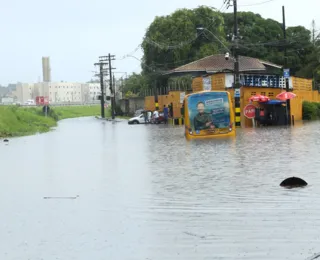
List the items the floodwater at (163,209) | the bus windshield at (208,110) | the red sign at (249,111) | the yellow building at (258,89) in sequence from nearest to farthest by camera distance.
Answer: the floodwater at (163,209) → the bus windshield at (208,110) → the red sign at (249,111) → the yellow building at (258,89)

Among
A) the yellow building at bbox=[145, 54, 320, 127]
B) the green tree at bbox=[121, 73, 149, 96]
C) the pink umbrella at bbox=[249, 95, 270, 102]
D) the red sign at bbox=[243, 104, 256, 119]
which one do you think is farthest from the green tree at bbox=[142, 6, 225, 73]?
the red sign at bbox=[243, 104, 256, 119]

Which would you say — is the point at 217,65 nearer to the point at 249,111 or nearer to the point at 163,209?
the point at 249,111

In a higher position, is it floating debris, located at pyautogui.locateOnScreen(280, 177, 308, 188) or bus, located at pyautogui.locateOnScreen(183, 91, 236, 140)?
bus, located at pyautogui.locateOnScreen(183, 91, 236, 140)

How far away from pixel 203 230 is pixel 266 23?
81305 millimetres

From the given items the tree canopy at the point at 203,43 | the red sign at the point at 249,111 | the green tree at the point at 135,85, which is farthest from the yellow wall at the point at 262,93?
the green tree at the point at 135,85

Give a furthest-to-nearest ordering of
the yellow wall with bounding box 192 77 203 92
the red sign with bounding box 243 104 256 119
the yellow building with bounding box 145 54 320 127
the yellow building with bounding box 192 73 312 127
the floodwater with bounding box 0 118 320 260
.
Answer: the yellow wall with bounding box 192 77 203 92 → the yellow building with bounding box 145 54 320 127 → the yellow building with bounding box 192 73 312 127 → the red sign with bounding box 243 104 256 119 → the floodwater with bounding box 0 118 320 260

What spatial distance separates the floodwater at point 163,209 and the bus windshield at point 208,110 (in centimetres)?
1079

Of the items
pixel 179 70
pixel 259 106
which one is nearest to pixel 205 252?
pixel 259 106

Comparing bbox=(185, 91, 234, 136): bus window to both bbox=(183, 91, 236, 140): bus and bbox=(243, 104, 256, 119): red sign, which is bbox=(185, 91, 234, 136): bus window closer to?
bbox=(183, 91, 236, 140): bus

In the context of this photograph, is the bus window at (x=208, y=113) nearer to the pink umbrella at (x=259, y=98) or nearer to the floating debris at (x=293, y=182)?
the pink umbrella at (x=259, y=98)

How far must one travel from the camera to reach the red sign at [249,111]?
143ft

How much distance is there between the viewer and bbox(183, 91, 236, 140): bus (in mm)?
30469

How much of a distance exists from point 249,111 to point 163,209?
1341 inches

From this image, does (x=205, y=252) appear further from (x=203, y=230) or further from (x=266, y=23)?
(x=266, y=23)
